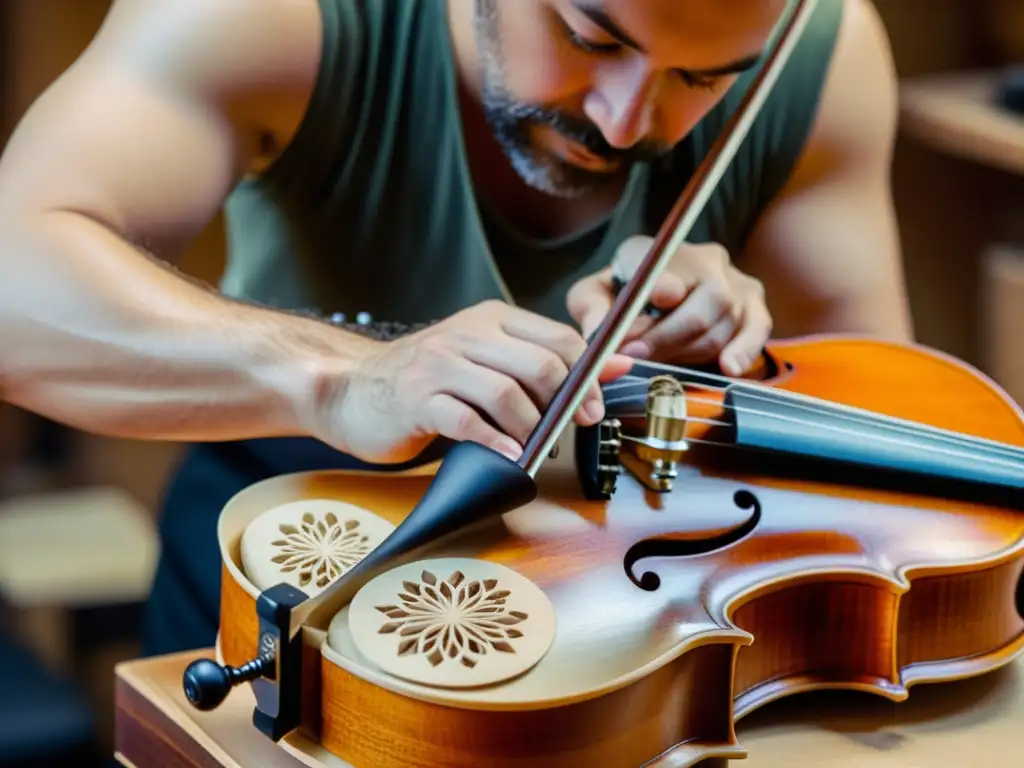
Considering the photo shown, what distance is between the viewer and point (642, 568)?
2.09ft

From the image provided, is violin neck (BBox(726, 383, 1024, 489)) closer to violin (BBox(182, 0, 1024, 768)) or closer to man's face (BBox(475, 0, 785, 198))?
violin (BBox(182, 0, 1024, 768))

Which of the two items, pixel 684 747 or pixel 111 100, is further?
pixel 111 100

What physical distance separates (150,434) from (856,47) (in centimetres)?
60

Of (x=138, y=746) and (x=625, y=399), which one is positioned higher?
(x=625, y=399)

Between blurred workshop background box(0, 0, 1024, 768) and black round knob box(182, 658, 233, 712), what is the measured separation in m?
0.53

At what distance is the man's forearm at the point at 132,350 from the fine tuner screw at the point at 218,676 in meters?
0.22

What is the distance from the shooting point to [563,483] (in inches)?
27.6

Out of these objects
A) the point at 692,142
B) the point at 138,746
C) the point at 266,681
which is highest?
the point at 692,142

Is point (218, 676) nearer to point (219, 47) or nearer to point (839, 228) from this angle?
point (219, 47)

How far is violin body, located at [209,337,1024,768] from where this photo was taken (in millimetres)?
538

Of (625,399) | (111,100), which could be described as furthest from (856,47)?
(111,100)

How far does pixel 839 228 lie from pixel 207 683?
64 cm

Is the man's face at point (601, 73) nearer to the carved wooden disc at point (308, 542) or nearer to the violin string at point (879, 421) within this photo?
the violin string at point (879, 421)

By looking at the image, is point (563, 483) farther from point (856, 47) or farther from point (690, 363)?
point (856, 47)
